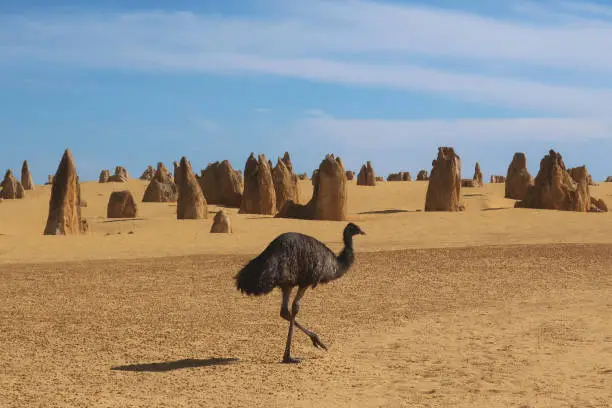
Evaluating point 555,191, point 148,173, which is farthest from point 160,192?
point 148,173

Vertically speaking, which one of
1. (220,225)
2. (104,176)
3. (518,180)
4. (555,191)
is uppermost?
(104,176)

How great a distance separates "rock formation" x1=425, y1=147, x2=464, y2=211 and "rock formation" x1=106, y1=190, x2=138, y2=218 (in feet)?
42.2

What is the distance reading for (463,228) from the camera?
98.4 feet

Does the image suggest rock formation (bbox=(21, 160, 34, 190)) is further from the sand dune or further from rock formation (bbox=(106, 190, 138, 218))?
rock formation (bbox=(106, 190, 138, 218))

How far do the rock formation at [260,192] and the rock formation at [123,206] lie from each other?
192 inches

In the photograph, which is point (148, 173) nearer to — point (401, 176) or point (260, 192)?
point (401, 176)

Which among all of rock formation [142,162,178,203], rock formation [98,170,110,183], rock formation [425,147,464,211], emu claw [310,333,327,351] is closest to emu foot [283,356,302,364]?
emu claw [310,333,327,351]

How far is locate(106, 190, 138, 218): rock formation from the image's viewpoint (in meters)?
35.6

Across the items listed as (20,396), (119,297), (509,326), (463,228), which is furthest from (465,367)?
(463,228)

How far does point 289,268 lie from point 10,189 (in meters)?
42.4

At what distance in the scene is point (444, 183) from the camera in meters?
35.5

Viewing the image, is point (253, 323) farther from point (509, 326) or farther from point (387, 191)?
point (387, 191)

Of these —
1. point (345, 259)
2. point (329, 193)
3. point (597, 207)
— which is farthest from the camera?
point (597, 207)

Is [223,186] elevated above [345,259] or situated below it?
above
